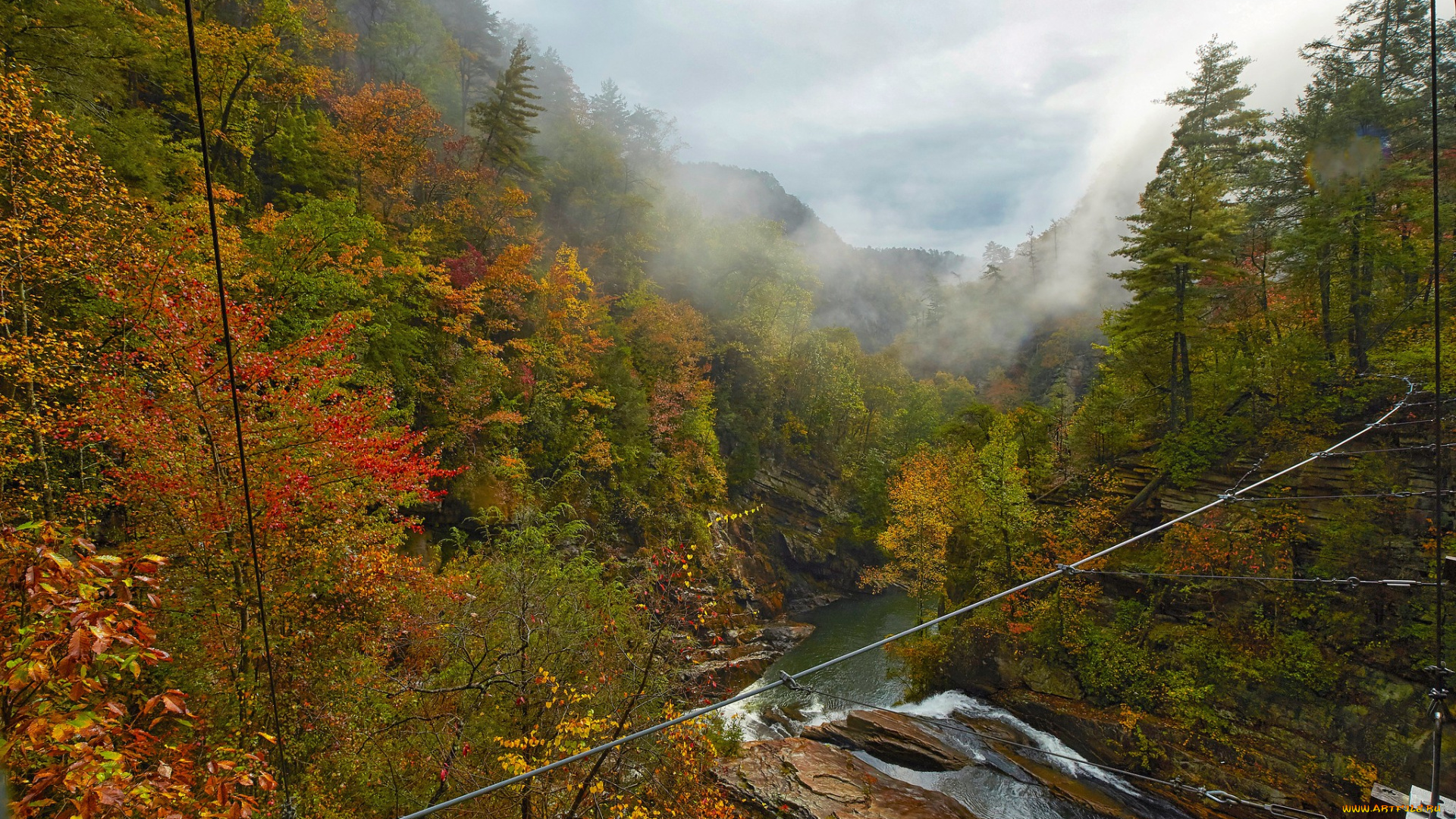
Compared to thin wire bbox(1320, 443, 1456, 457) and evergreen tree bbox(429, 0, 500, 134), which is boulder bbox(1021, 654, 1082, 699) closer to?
thin wire bbox(1320, 443, 1456, 457)

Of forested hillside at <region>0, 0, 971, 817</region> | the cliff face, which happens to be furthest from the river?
forested hillside at <region>0, 0, 971, 817</region>

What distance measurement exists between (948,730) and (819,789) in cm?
529

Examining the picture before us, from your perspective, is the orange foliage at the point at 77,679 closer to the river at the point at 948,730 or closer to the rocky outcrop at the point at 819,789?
the river at the point at 948,730

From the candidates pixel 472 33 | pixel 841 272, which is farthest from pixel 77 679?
pixel 841 272

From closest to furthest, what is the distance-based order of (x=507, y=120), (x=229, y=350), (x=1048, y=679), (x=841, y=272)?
(x=229, y=350) < (x=1048, y=679) < (x=507, y=120) < (x=841, y=272)

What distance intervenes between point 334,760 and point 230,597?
239 cm

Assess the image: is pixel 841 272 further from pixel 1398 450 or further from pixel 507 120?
pixel 1398 450

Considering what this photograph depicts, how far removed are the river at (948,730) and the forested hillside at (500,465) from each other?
930mm

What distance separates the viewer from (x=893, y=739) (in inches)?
603

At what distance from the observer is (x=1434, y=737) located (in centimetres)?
371

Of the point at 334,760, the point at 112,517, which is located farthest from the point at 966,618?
the point at 112,517

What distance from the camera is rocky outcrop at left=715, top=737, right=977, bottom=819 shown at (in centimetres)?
1161

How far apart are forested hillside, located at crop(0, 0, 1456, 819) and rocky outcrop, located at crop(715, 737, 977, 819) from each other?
97cm

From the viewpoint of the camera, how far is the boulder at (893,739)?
48.0 feet
